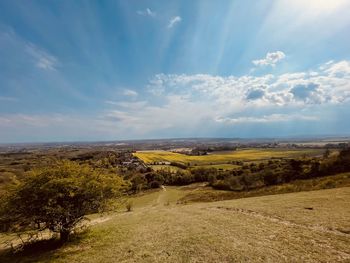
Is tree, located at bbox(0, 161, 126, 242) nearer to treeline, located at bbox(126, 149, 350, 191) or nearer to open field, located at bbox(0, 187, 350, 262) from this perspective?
open field, located at bbox(0, 187, 350, 262)

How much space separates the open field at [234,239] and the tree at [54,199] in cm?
207

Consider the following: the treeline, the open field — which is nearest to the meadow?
the treeline

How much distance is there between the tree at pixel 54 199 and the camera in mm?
19234

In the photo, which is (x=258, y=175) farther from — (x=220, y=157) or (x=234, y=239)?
(x=220, y=157)

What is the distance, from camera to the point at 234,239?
57.2ft

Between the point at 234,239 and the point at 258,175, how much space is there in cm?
5095

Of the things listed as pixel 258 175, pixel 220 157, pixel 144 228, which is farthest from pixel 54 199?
pixel 220 157

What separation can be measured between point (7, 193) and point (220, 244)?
1459 cm

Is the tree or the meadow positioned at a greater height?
the tree

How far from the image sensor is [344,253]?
543 inches

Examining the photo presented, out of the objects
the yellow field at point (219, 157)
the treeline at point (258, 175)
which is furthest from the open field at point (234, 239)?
the yellow field at point (219, 157)

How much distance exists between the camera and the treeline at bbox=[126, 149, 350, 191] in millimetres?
51656

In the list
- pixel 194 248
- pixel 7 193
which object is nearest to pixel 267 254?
pixel 194 248

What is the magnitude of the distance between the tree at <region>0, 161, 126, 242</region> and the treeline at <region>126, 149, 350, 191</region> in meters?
22.6
